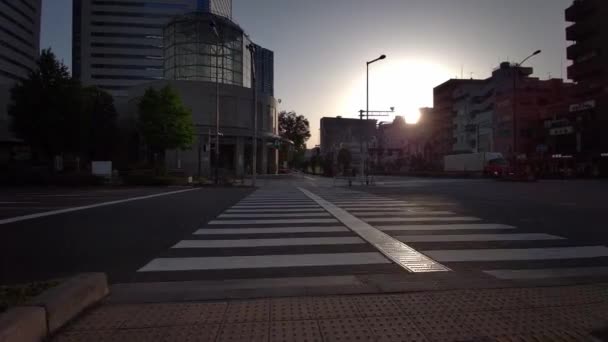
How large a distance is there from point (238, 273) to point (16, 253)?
415cm

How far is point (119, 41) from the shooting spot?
97062 mm

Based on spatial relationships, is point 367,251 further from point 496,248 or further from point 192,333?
point 192,333

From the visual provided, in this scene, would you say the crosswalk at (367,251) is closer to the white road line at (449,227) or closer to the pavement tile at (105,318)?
the white road line at (449,227)

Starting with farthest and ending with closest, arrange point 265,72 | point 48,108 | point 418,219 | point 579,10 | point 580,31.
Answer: point 265,72 → point 580,31 → point 579,10 → point 48,108 → point 418,219

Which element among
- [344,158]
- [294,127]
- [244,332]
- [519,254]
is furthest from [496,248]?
[294,127]

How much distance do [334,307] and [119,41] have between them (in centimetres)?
11071

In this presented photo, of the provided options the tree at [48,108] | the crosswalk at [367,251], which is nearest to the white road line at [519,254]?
the crosswalk at [367,251]

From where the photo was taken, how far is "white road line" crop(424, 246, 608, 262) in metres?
6.02

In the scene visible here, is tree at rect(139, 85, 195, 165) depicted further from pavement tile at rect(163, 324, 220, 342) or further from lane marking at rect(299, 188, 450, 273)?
pavement tile at rect(163, 324, 220, 342)

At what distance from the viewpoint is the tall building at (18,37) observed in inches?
3378

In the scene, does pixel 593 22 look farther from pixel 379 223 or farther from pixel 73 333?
pixel 73 333

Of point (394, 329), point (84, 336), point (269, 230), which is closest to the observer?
point (84, 336)

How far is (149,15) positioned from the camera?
98250 millimetres

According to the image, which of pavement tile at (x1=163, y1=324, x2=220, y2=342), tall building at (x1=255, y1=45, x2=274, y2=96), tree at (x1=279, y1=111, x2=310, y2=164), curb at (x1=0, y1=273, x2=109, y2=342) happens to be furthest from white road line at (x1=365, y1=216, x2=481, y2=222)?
tree at (x1=279, y1=111, x2=310, y2=164)
